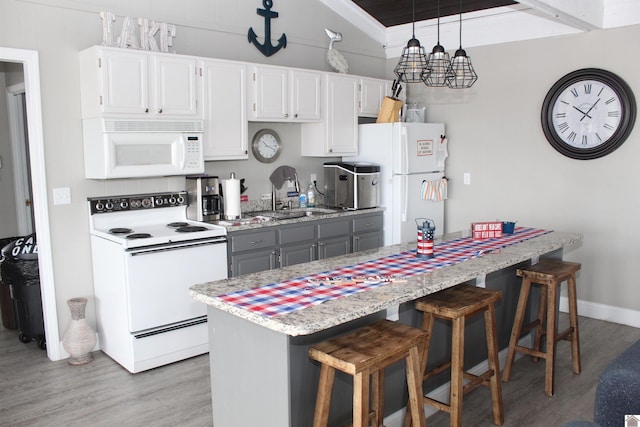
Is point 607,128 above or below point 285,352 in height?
above

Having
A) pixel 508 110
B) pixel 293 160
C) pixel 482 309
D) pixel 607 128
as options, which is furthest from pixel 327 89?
pixel 482 309

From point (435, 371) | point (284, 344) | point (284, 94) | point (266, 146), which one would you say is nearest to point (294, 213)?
point (266, 146)

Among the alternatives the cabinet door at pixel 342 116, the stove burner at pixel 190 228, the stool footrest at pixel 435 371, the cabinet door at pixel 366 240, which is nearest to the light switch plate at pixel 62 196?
the stove burner at pixel 190 228

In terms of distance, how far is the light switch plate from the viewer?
3852mm

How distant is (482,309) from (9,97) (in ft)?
15.2

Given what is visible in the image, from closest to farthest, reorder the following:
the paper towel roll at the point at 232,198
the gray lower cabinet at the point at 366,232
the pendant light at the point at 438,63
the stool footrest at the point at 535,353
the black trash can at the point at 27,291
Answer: the pendant light at the point at 438,63, the stool footrest at the point at 535,353, the black trash can at the point at 27,291, the paper towel roll at the point at 232,198, the gray lower cabinet at the point at 366,232

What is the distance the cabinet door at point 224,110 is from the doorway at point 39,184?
1.14 m

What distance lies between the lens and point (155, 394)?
3357 millimetres

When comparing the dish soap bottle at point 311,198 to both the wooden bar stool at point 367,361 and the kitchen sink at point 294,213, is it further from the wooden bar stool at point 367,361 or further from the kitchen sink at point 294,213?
the wooden bar stool at point 367,361

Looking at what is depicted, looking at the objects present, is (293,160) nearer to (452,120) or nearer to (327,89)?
(327,89)

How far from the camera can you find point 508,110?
5.14 meters

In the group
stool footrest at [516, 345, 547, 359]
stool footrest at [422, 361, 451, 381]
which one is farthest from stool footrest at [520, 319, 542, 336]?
stool footrest at [422, 361, 451, 381]

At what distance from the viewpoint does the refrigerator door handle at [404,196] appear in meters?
5.14

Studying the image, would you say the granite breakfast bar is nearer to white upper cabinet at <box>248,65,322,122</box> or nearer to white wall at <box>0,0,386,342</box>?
white wall at <box>0,0,386,342</box>
